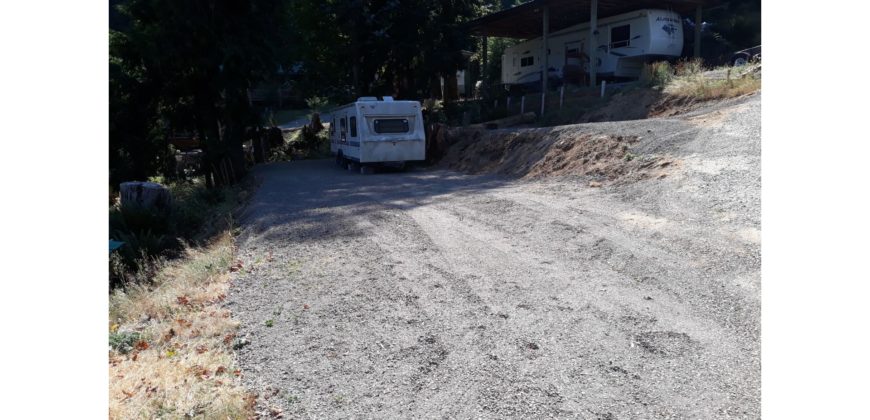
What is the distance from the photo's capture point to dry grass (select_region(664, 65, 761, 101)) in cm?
1478

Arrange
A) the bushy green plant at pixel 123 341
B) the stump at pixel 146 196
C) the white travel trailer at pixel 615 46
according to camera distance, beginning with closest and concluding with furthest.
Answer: the bushy green plant at pixel 123 341 < the stump at pixel 146 196 < the white travel trailer at pixel 615 46

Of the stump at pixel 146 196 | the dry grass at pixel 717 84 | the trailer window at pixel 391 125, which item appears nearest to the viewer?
the stump at pixel 146 196

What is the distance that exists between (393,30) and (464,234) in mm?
18561

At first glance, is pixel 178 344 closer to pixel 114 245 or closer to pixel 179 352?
pixel 179 352

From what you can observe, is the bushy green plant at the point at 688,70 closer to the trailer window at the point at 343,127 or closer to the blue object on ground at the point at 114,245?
the trailer window at the point at 343,127

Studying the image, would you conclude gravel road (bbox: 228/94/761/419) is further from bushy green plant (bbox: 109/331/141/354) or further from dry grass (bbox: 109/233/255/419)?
bushy green plant (bbox: 109/331/141/354)

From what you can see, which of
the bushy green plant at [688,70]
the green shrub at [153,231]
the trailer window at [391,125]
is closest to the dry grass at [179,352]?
the green shrub at [153,231]

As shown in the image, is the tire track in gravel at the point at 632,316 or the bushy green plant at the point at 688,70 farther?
the bushy green plant at the point at 688,70

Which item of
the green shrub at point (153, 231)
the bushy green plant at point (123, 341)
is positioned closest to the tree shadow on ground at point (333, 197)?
the green shrub at point (153, 231)

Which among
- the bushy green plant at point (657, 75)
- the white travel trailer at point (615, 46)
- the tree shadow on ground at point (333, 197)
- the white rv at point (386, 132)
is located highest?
the white travel trailer at point (615, 46)

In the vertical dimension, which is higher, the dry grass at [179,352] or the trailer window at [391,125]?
the trailer window at [391,125]

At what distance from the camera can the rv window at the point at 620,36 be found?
24375mm

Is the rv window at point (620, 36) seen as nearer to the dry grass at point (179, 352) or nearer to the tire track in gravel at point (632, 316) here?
the tire track in gravel at point (632, 316)

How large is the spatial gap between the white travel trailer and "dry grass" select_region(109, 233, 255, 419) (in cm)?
1952
